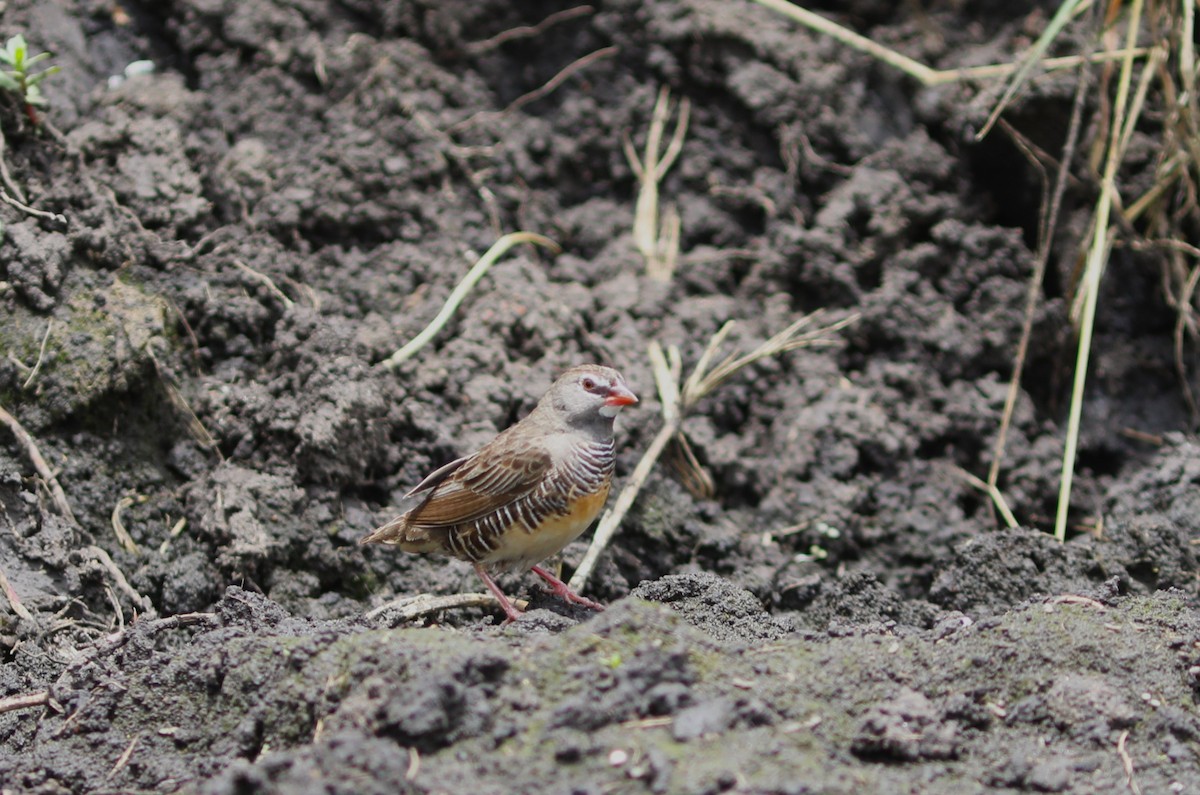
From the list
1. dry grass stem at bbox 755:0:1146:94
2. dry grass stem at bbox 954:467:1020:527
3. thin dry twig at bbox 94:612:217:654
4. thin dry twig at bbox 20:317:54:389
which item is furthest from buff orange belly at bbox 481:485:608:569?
dry grass stem at bbox 755:0:1146:94

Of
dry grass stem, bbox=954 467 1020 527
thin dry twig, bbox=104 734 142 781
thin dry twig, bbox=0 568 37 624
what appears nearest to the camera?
thin dry twig, bbox=104 734 142 781

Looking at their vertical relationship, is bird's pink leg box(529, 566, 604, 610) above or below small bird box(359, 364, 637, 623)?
below

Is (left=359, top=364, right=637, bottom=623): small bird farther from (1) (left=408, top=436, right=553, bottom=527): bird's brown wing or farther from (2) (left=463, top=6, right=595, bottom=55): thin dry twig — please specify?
(2) (left=463, top=6, right=595, bottom=55): thin dry twig

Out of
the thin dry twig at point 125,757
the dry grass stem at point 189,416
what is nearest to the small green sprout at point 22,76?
the dry grass stem at point 189,416

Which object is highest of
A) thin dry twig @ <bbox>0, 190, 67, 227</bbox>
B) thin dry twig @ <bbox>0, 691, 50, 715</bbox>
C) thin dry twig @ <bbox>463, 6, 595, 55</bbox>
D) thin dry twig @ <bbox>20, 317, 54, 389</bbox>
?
thin dry twig @ <bbox>463, 6, 595, 55</bbox>

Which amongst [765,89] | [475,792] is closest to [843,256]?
[765,89]

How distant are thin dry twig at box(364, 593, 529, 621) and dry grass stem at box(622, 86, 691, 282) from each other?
7.76ft

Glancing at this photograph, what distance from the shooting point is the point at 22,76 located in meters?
5.06

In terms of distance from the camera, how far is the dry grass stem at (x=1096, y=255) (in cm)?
Result: 573

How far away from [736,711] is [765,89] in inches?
173

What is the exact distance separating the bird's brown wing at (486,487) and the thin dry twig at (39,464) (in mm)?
1354

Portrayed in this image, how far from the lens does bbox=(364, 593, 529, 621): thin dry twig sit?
438 centimetres

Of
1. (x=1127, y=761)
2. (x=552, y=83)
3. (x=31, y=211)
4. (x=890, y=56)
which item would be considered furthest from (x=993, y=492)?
(x=31, y=211)

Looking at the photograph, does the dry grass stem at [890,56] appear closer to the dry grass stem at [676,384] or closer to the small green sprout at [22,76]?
the dry grass stem at [676,384]
